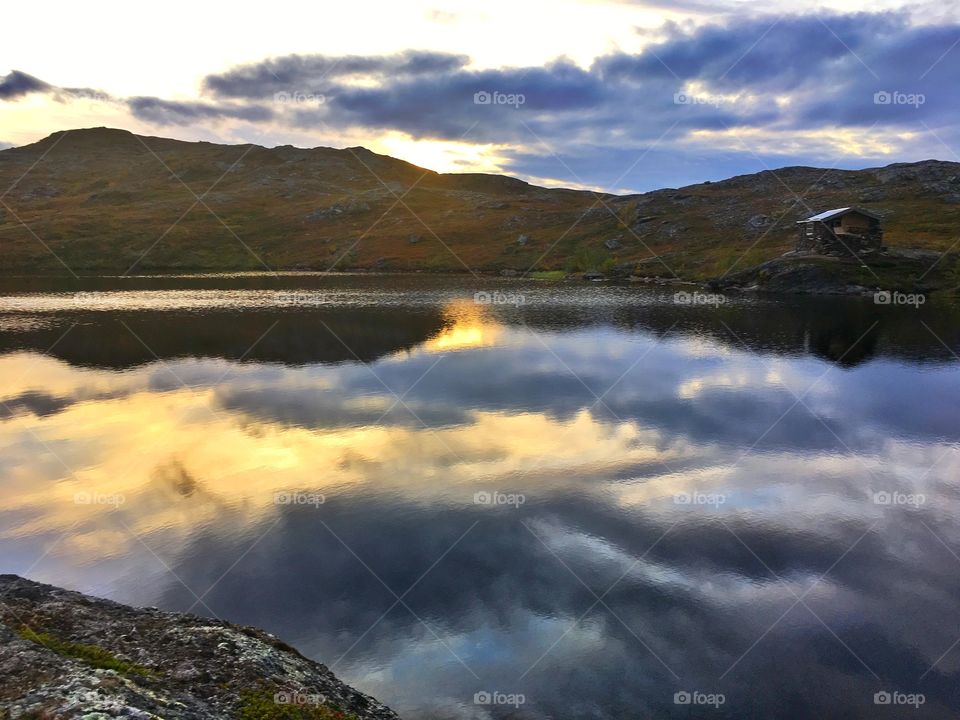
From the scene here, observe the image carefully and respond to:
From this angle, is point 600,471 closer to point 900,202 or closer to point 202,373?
point 202,373

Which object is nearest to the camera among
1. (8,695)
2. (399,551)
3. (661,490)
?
(8,695)

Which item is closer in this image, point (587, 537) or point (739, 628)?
point (739, 628)

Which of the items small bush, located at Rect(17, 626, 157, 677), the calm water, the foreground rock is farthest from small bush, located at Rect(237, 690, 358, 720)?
the calm water

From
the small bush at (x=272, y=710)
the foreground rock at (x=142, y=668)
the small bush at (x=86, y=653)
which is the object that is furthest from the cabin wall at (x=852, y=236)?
the small bush at (x=86, y=653)

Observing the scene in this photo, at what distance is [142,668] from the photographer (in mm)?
10586

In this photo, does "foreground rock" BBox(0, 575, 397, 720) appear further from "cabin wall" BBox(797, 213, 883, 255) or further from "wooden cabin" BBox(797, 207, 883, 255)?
"cabin wall" BBox(797, 213, 883, 255)

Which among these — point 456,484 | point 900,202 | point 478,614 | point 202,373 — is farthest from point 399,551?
point 900,202

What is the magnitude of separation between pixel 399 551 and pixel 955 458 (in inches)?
1174

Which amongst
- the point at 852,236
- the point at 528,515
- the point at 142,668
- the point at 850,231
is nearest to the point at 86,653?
the point at 142,668

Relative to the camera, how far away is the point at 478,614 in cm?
1764

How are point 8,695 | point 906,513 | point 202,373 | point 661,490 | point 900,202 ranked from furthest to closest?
point 900,202 < point 202,373 < point 661,490 < point 906,513 < point 8,695

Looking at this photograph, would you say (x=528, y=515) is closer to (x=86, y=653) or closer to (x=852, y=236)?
(x=86, y=653)

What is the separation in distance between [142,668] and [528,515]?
51.9 ft

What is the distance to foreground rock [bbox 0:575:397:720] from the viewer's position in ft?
27.6
